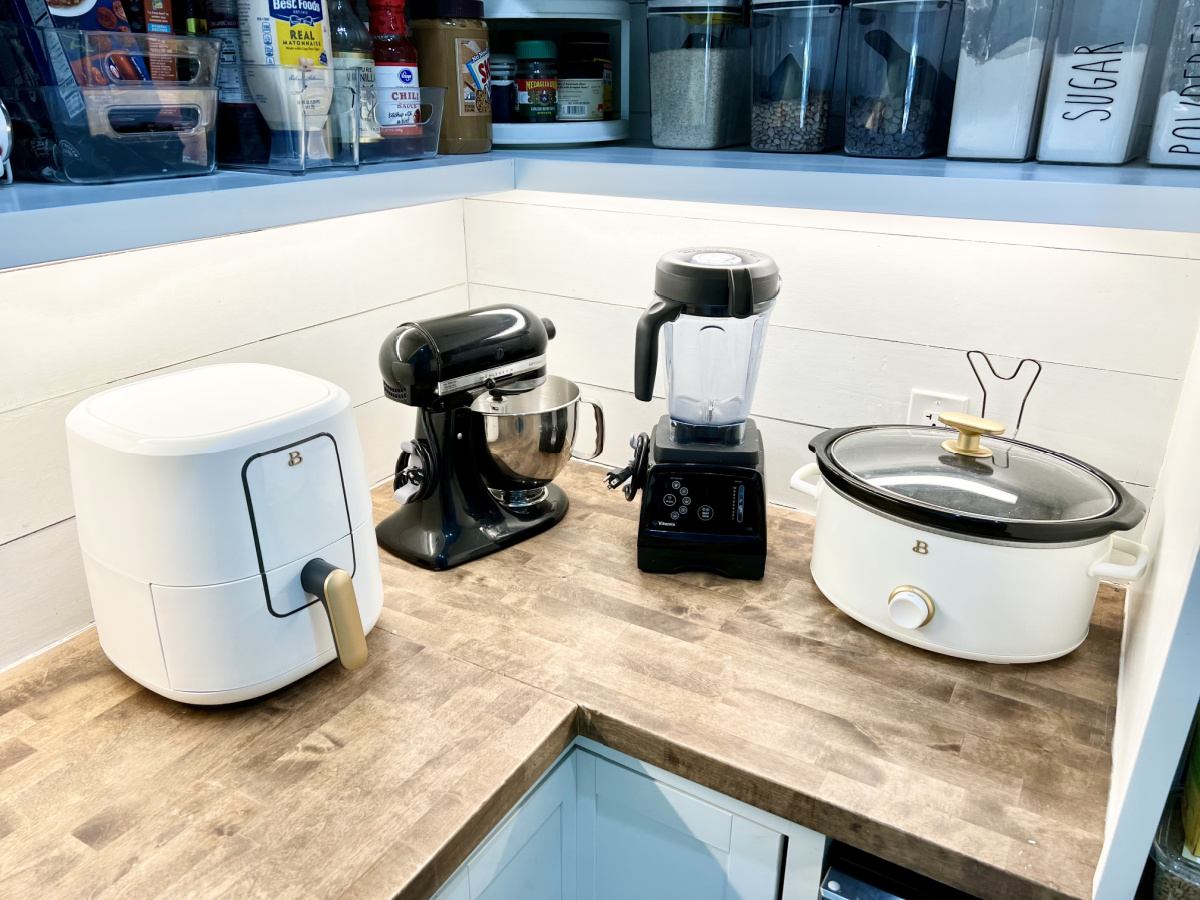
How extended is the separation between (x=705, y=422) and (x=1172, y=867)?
68 cm

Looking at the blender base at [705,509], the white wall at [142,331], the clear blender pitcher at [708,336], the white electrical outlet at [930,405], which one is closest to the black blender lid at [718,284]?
the clear blender pitcher at [708,336]

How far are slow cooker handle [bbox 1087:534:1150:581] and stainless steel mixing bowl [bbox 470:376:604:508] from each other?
0.66m

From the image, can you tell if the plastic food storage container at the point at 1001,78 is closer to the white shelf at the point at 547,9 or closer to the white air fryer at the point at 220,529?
the white shelf at the point at 547,9

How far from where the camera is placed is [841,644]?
103cm

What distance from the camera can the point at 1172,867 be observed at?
716 mm

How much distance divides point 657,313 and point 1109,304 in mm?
550

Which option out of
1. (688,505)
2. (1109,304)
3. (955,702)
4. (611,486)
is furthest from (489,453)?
(1109,304)

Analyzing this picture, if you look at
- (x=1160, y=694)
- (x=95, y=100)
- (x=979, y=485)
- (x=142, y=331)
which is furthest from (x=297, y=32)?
(x=1160, y=694)

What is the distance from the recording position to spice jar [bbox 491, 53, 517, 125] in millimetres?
1256

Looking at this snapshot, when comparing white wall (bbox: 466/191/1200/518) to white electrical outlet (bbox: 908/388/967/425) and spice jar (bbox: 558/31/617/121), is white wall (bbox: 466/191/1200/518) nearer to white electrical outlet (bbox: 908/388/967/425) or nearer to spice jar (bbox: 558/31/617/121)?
white electrical outlet (bbox: 908/388/967/425)

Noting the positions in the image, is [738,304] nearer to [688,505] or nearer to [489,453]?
[688,505]

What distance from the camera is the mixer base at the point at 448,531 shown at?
3.87 ft

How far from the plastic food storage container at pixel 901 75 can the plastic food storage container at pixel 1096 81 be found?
12 cm

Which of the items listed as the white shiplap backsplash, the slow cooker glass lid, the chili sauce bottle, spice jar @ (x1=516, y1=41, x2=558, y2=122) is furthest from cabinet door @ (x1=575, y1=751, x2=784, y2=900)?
spice jar @ (x1=516, y1=41, x2=558, y2=122)
